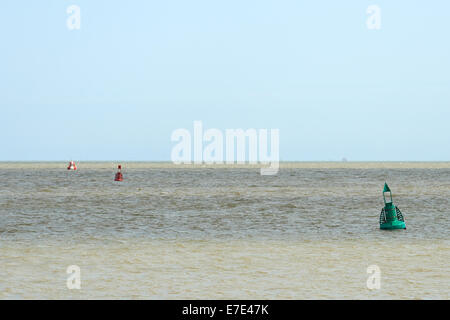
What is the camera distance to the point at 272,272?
15531mm

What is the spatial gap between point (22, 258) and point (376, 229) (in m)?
14.0

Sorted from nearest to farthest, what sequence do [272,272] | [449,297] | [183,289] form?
[449,297]
[183,289]
[272,272]

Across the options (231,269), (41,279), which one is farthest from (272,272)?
(41,279)

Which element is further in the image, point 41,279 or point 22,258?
point 22,258

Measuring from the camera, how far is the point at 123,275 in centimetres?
1516

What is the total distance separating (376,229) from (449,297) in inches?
521
